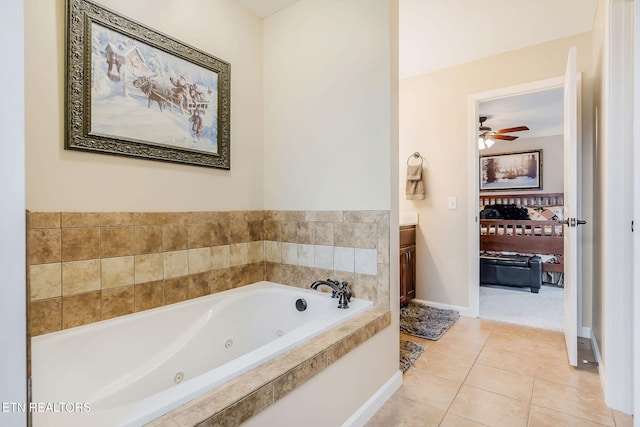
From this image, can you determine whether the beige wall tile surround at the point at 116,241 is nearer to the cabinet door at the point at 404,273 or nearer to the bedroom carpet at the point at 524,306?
the cabinet door at the point at 404,273

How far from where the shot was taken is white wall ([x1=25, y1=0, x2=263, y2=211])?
1384 millimetres

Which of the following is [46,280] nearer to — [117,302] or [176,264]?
[117,302]

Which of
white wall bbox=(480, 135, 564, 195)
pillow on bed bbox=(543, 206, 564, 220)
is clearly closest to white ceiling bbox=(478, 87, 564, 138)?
white wall bbox=(480, 135, 564, 195)

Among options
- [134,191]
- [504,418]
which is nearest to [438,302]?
[504,418]

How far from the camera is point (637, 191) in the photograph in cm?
142

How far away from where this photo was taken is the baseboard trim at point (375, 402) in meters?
1.56

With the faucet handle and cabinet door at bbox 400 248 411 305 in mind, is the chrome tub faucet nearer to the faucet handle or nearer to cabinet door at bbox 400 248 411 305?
the faucet handle

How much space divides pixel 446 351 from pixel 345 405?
1.23 m

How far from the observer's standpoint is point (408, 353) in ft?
7.72

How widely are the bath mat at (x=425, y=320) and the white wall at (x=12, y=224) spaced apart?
2.63m

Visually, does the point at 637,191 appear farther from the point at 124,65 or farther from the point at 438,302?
the point at 124,65

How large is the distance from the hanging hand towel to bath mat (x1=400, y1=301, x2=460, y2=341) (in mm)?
1151

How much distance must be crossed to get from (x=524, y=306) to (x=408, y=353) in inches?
76.9

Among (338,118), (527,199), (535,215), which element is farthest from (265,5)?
(527,199)
